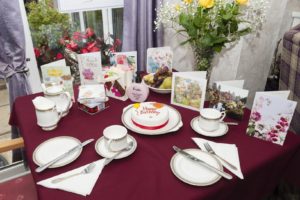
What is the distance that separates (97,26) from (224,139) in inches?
68.2

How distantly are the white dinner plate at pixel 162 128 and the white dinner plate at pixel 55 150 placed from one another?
228 millimetres

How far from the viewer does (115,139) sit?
0.90 meters

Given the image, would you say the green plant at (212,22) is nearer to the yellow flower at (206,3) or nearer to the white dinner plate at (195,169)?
the yellow flower at (206,3)

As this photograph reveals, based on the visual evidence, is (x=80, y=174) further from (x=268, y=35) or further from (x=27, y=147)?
(x=268, y=35)

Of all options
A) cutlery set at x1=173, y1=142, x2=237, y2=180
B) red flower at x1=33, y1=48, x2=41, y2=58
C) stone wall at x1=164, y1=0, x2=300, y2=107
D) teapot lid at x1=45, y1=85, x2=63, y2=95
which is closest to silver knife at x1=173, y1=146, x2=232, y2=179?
cutlery set at x1=173, y1=142, x2=237, y2=180

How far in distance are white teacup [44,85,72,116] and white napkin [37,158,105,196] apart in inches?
15.1

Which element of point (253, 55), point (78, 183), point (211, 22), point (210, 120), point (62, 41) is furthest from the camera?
point (62, 41)

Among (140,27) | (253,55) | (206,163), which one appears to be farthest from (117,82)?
(253,55)

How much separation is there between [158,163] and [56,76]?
0.69 m

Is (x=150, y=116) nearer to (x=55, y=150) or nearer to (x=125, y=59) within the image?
(x=55, y=150)

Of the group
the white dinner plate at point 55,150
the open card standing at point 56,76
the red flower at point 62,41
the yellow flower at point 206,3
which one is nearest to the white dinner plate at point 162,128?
the white dinner plate at point 55,150

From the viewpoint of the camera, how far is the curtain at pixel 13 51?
1535 mm

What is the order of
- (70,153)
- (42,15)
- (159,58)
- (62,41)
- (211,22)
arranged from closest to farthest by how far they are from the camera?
(70,153) < (211,22) < (159,58) < (62,41) < (42,15)

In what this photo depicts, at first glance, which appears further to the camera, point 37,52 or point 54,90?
point 37,52
